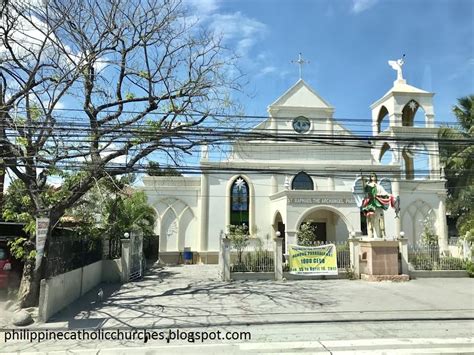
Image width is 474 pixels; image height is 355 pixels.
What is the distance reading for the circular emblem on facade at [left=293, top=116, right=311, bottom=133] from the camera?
1006 inches

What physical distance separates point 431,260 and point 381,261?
3.01 metres

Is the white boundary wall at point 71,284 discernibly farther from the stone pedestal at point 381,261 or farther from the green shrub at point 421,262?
the green shrub at point 421,262

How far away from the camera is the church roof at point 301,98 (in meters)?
25.7

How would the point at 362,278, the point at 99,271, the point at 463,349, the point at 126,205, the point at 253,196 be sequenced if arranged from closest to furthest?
the point at 463,349 < the point at 99,271 < the point at 362,278 < the point at 126,205 < the point at 253,196

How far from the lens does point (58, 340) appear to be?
8.16m

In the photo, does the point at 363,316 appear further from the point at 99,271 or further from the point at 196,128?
the point at 99,271

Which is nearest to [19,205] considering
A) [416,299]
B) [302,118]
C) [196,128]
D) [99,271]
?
[99,271]

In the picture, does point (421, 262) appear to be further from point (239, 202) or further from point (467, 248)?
point (239, 202)

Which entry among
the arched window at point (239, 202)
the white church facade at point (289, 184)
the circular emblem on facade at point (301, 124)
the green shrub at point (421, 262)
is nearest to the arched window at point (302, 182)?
the white church facade at point (289, 184)

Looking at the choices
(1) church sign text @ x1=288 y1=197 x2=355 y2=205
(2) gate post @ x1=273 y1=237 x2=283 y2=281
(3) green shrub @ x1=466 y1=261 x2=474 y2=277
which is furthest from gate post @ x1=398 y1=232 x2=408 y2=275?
(2) gate post @ x1=273 y1=237 x2=283 y2=281

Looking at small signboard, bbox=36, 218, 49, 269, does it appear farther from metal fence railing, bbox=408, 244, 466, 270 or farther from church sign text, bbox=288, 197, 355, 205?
metal fence railing, bbox=408, 244, 466, 270

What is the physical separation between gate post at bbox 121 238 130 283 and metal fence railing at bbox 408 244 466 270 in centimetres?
1223

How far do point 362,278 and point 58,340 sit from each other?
12.8 metres

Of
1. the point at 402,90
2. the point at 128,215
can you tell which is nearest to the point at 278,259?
the point at 128,215
